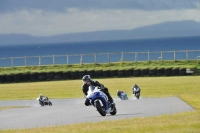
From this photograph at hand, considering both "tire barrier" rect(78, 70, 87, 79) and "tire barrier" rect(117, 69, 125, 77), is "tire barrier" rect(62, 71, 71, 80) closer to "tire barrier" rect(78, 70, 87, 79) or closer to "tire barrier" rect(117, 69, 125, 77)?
"tire barrier" rect(78, 70, 87, 79)

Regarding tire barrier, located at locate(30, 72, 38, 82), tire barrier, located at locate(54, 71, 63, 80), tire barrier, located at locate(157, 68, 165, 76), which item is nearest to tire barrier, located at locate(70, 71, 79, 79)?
tire barrier, located at locate(54, 71, 63, 80)

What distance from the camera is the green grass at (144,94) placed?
655 inches

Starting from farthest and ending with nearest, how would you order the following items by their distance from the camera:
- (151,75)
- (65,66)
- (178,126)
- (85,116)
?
(65,66) < (151,75) < (85,116) < (178,126)

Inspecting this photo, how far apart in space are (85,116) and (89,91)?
2187mm

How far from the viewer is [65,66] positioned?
6888cm

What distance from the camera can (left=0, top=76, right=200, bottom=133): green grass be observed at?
1662 cm

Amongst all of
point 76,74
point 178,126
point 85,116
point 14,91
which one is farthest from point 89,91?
point 76,74

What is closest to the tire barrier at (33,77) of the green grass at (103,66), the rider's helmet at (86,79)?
the green grass at (103,66)

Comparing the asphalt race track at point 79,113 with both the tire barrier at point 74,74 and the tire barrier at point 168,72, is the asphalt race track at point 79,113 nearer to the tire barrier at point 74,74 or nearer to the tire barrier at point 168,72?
the tire barrier at point 168,72

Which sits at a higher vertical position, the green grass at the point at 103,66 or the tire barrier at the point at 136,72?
the green grass at the point at 103,66

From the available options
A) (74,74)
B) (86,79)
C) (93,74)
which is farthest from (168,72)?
(86,79)

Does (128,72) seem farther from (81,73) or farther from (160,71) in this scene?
(81,73)

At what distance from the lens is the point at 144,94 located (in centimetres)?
3862

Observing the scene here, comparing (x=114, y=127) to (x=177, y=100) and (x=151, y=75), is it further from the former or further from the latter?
(x=151, y=75)
